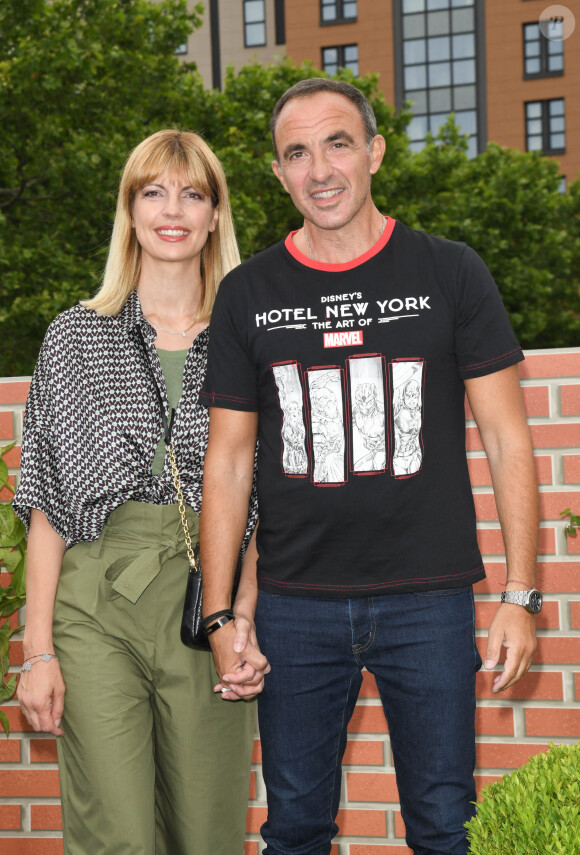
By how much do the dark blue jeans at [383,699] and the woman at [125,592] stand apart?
127 mm

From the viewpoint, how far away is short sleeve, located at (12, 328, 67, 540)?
2.62m

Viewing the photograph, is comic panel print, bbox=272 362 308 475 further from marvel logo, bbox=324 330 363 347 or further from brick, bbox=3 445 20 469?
brick, bbox=3 445 20 469

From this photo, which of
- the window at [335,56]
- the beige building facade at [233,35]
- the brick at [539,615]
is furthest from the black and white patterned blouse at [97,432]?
the beige building facade at [233,35]

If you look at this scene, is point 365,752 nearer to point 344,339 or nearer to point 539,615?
point 539,615

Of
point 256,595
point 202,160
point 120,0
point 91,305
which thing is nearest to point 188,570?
point 256,595

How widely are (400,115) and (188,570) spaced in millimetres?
21979

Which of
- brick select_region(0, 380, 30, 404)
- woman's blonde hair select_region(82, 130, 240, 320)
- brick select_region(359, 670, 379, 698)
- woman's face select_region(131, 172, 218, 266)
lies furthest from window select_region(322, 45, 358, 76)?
brick select_region(359, 670, 379, 698)

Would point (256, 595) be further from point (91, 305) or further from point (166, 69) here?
point (166, 69)

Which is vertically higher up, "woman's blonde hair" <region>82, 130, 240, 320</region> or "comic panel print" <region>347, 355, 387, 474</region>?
"woman's blonde hair" <region>82, 130, 240, 320</region>

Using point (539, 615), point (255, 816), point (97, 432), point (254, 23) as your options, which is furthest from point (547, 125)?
point (97, 432)

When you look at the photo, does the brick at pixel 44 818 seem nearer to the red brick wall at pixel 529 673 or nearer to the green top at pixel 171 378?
the red brick wall at pixel 529 673

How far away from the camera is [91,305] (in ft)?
9.09

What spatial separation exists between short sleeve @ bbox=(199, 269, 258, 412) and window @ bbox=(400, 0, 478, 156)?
47.6m

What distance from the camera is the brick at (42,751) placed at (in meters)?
3.46
